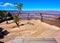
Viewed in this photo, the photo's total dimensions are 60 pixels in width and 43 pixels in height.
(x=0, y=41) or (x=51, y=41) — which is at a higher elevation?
(x=51, y=41)

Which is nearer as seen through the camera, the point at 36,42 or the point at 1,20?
the point at 36,42

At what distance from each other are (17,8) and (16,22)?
9271mm

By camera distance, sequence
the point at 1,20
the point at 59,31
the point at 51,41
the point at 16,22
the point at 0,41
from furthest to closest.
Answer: the point at 1,20
the point at 16,22
the point at 59,31
the point at 0,41
the point at 51,41

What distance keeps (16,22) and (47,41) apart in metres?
23.1

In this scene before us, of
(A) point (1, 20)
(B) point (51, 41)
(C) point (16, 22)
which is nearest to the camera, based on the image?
(B) point (51, 41)

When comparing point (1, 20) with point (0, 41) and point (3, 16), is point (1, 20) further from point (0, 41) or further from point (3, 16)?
point (0, 41)

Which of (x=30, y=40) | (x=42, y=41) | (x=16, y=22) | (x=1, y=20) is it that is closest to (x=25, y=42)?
(x=30, y=40)

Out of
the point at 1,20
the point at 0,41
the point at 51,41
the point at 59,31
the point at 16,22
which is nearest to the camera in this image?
the point at 51,41

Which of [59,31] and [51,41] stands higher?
[51,41]

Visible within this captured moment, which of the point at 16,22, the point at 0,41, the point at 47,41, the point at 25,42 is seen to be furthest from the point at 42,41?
the point at 16,22

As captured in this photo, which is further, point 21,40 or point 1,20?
point 1,20

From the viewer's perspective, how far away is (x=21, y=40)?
841cm

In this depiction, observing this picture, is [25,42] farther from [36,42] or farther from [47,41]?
[47,41]

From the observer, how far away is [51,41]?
8031 millimetres
